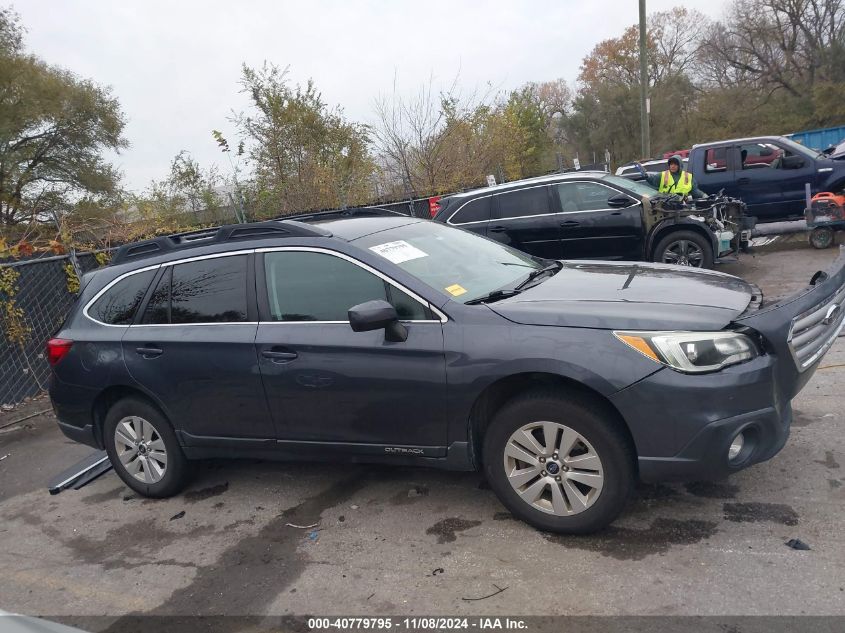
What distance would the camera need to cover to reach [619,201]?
895 centimetres

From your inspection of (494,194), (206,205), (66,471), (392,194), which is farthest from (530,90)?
(66,471)

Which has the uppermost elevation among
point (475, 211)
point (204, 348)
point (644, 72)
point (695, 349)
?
point (644, 72)

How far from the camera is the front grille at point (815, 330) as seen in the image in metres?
3.13

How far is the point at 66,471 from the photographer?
5355 millimetres

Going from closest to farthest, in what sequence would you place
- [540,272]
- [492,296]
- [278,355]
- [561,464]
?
[561,464], [492,296], [278,355], [540,272]

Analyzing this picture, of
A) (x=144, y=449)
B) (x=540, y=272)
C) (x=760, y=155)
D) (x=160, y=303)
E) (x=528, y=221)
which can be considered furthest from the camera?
(x=760, y=155)

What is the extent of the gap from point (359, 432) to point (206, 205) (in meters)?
13.8

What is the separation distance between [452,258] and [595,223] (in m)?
5.60

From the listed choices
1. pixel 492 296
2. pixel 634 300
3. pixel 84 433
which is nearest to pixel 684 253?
pixel 634 300

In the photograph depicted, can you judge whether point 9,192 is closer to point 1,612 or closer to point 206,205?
point 206,205

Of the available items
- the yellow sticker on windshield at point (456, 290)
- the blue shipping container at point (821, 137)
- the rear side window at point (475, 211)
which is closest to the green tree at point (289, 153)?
the rear side window at point (475, 211)

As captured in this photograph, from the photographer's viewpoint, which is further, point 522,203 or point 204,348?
point 522,203

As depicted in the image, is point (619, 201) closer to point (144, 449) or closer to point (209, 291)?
point (209, 291)

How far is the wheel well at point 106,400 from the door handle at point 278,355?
1.16m
